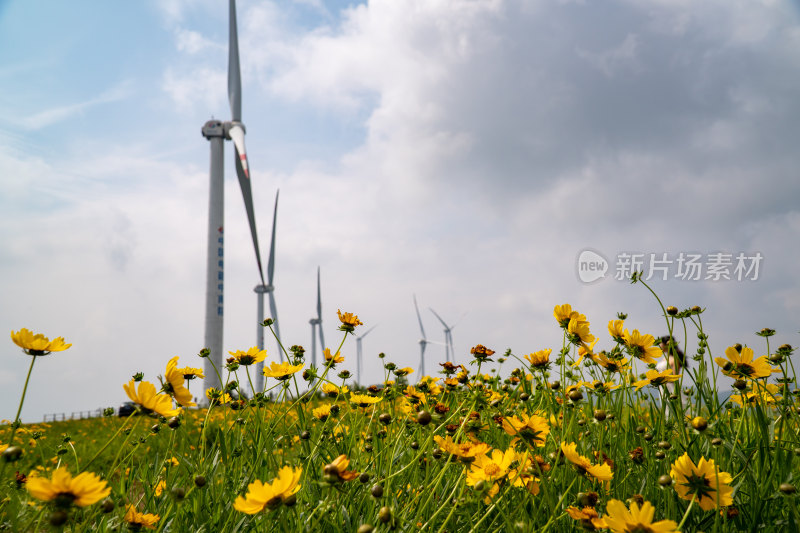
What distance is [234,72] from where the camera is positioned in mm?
24125

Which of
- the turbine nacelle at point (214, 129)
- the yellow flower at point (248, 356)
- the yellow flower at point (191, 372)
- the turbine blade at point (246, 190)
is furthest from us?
the turbine nacelle at point (214, 129)

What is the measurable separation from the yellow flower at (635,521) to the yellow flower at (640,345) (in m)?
1.45

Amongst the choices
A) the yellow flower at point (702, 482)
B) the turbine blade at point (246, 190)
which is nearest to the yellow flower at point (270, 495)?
the yellow flower at point (702, 482)

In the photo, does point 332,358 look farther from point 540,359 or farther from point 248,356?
point 540,359

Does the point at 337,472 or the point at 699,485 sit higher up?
the point at 337,472

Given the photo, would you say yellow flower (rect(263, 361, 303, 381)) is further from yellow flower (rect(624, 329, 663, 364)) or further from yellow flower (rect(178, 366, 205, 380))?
yellow flower (rect(624, 329, 663, 364))

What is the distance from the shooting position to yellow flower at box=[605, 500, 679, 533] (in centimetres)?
128

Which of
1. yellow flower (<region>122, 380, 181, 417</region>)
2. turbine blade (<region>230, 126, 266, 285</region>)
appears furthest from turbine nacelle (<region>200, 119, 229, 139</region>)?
yellow flower (<region>122, 380, 181, 417</region>)

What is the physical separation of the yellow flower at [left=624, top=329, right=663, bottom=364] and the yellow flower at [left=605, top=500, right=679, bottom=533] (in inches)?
57.2

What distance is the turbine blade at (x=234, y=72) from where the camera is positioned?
78.4ft

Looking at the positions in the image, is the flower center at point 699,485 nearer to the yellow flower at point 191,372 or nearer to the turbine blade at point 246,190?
the yellow flower at point 191,372

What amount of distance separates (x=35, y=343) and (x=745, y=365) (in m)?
2.73

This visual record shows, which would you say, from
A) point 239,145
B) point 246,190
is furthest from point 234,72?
point 246,190

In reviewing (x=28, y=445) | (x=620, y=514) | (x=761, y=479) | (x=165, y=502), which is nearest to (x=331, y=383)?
(x=165, y=502)
